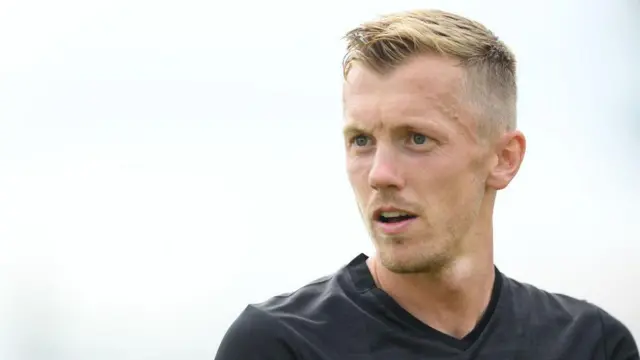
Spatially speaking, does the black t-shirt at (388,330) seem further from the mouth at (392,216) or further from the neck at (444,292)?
the mouth at (392,216)

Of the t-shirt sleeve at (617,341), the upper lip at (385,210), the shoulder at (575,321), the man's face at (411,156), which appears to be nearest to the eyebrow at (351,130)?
the man's face at (411,156)

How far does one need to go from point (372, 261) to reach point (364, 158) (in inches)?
7.2

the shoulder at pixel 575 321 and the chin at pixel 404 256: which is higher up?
the chin at pixel 404 256

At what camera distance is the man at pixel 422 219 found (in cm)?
160

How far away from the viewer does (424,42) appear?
1.62m

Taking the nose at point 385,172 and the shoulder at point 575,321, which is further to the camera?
the shoulder at point 575,321

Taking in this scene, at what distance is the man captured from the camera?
160 centimetres

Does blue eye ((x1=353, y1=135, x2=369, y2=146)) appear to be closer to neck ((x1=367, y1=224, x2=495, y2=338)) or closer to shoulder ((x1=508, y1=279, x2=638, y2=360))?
neck ((x1=367, y1=224, x2=495, y2=338))

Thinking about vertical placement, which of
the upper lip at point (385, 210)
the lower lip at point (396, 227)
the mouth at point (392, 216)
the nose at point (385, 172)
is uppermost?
the nose at point (385, 172)

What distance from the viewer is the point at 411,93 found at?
5.25ft

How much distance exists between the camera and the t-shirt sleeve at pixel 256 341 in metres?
1.61

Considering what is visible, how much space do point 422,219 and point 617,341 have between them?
14.8 inches

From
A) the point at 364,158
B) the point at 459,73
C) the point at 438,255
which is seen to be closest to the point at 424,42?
the point at 459,73

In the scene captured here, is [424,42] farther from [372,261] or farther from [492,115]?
[372,261]
